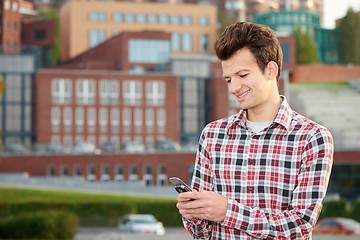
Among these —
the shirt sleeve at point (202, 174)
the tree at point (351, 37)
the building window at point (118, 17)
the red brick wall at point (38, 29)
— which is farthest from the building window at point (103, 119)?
the shirt sleeve at point (202, 174)

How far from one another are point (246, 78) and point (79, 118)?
6232 centimetres

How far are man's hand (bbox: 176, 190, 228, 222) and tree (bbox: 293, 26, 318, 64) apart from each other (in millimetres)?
89639

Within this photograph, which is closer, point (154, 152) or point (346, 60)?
point (154, 152)

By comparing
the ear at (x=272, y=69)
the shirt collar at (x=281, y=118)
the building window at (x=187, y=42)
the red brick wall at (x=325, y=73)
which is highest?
the building window at (x=187, y=42)

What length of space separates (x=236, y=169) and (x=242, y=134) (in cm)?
16

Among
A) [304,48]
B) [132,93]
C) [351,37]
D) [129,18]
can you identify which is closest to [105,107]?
[132,93]

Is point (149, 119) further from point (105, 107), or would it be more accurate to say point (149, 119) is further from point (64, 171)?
point (64, 171)

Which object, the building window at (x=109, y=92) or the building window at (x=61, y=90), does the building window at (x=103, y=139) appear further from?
the building window at (x=61, y=90)

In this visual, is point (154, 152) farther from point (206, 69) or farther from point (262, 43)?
point (262, 43)

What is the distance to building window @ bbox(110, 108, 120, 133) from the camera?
65.4 m

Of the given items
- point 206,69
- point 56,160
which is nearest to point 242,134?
point 56,160

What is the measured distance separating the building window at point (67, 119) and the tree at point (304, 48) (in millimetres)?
36997

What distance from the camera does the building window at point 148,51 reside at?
246 feet

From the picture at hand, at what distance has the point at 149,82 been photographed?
66688mm
